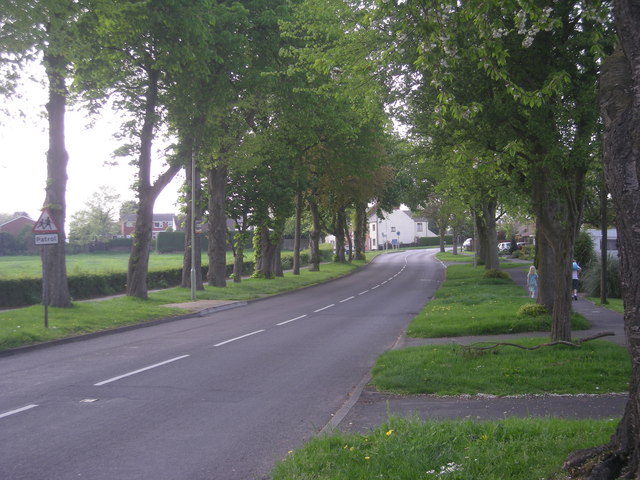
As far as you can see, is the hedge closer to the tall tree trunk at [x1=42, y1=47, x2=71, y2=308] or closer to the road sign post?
the tall tree trunk at [x1=42, y1=47, x2=71, y2=308]

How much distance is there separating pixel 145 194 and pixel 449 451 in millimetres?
19193

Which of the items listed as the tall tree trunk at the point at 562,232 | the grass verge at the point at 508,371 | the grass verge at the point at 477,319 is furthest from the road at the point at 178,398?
the tall tree trunk at the point at 562,232

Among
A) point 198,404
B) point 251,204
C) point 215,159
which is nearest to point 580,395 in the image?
point 198,404

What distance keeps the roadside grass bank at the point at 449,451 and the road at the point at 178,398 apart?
0.64m

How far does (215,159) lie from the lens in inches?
1150

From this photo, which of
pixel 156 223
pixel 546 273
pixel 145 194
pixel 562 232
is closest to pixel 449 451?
pixel 562 232

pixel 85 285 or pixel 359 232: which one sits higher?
pixel 359 232

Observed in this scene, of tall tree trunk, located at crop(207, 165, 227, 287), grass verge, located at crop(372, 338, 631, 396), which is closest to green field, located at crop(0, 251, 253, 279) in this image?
tall tree trunk, located at crop(207, 165, 227, 287)

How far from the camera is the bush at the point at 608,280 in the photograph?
23797mm

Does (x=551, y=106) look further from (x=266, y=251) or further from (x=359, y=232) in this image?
(x=359, y=232)

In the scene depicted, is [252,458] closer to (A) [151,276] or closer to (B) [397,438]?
(B) [397,438]

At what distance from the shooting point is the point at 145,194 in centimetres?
2220

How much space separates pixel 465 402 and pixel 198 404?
11.3 feet

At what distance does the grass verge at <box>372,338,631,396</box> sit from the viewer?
7.80 metres
